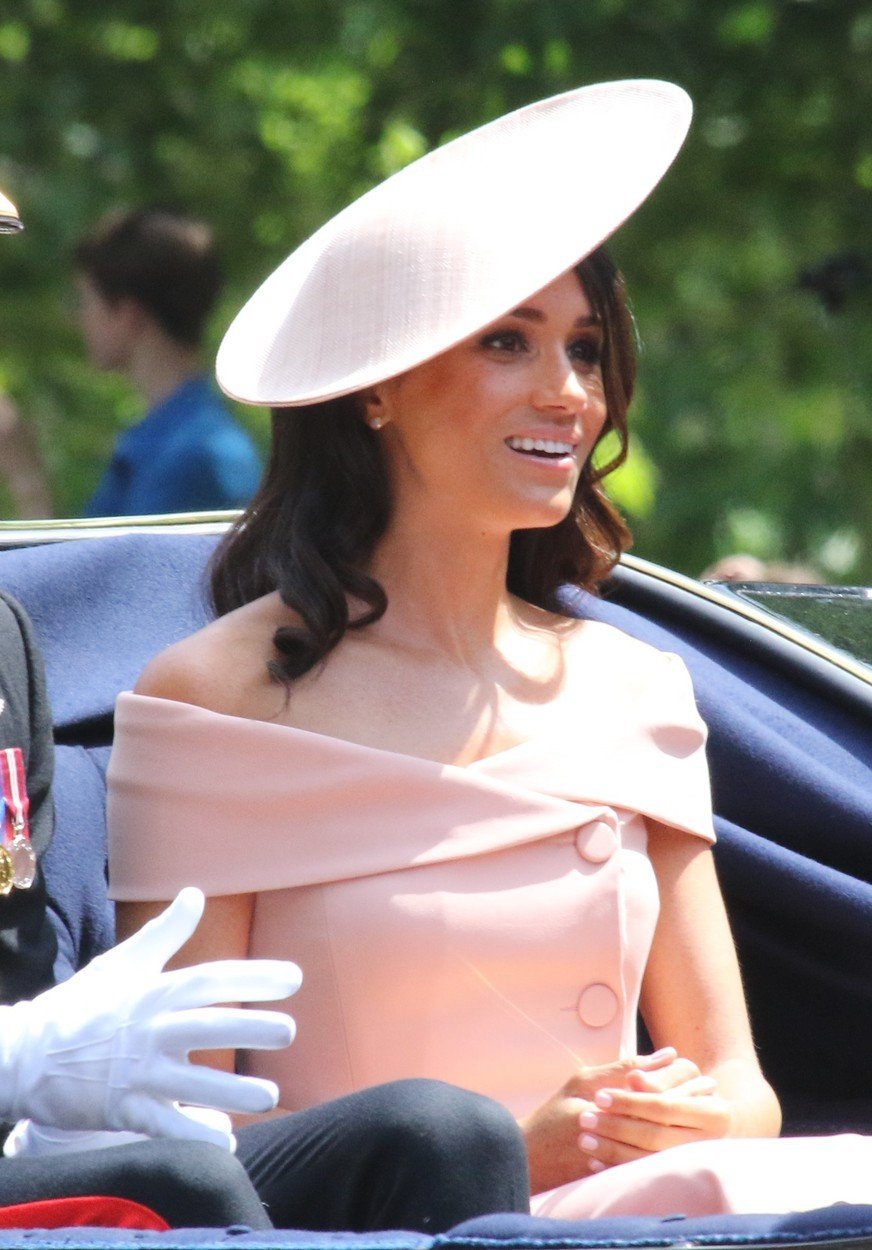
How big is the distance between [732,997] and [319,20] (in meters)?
4.59

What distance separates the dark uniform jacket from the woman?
127 mm

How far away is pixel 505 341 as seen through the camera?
238 cm

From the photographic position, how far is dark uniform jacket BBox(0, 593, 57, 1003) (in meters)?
2.06

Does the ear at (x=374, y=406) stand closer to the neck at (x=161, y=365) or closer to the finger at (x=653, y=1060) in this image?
the finger at (x=653, y=1060)

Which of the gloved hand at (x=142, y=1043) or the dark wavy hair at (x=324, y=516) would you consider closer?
the gloved hand at (x=142, y=1043)

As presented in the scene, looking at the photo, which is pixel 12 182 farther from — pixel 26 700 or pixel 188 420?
pixel 26 700

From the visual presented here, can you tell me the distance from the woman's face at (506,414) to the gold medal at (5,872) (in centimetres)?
64

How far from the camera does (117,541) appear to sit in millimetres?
2848

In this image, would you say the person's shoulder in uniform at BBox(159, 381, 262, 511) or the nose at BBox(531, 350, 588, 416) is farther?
the person's shoulder in uniform at BBox(159, 381, 262, 511)

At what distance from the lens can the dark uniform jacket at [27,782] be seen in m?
2.06

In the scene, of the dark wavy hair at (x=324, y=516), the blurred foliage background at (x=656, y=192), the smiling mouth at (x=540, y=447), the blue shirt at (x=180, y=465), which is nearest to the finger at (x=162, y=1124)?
the dark wavy hair at (x=324, y=516)

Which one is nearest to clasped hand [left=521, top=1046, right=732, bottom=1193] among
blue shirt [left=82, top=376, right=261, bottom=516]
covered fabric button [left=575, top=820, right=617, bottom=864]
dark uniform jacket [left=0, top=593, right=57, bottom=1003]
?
covered fabric button [left=575, top=820, right=617, bottom=864]

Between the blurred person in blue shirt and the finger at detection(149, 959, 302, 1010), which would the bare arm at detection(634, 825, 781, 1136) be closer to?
the finger at detection(149, 959, 302, 1010)

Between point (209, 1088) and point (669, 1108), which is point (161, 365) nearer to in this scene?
point (669, 1108)
